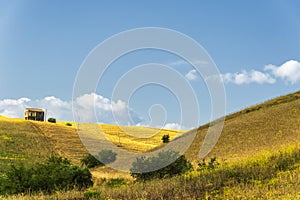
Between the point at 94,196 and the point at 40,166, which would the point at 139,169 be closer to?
the point at 40,166

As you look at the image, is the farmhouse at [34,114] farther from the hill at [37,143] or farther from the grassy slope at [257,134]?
the grassy slope at [257,134]

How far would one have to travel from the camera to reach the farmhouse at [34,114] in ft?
274

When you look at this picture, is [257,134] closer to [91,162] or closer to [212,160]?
A: [212,160]

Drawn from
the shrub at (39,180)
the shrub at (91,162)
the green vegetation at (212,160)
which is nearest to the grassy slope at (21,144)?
the green vegetation at (212,160)

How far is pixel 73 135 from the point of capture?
6612 centimetres

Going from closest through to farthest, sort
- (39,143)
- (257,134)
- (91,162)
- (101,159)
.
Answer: (257,134) < (91,162) < (101,159) < (39,143)

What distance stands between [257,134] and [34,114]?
59.0 meters

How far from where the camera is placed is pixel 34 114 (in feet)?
275

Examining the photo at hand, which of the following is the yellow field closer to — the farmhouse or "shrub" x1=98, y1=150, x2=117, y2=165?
"shrub" x1=98, y1=150, x2=117, y2=165

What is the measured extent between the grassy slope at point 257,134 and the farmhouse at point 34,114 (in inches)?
1861

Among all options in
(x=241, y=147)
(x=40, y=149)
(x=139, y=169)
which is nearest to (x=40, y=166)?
(x=139, y=169)

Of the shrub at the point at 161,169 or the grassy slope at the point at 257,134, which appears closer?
the shrub at the point at 161,169

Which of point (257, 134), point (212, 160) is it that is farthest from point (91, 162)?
point (212, 160)

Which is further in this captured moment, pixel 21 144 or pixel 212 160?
pixel 21 144
